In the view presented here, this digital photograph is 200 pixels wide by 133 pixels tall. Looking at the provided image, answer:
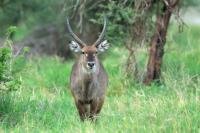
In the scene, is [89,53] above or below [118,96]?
above

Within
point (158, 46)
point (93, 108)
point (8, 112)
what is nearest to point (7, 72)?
point (8, 112)

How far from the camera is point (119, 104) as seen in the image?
35.0 feet

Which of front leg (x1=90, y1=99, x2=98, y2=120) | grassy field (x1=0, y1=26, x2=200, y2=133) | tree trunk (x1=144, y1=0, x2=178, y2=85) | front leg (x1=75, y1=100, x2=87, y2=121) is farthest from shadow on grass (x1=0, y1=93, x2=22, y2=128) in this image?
tree trunk (x1=144, y1=0, x2=178, y2=85)

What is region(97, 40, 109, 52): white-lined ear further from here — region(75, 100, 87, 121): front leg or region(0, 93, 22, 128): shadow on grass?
region(0, 93, 22, 128): shadow on grass

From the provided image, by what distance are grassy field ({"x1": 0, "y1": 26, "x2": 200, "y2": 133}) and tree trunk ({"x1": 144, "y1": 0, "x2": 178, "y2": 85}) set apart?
239 mm

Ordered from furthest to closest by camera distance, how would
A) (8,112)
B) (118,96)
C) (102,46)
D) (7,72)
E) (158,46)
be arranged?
(158,46) → (118,96) → (102,46) → (7,72) → (8,112)

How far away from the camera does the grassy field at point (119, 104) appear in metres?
8.61

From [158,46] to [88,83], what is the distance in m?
3.11

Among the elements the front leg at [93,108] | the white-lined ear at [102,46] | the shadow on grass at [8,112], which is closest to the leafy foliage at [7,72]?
the shadow on grass at [8,112]

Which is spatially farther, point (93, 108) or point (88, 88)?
point (88, 88)

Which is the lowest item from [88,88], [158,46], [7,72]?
[88,88]

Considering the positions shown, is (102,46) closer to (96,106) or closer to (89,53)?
(89,53)

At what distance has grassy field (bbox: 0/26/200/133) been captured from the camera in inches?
339

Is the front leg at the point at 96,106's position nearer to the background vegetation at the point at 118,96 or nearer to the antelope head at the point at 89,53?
the background vegetation at the point at 118,96
